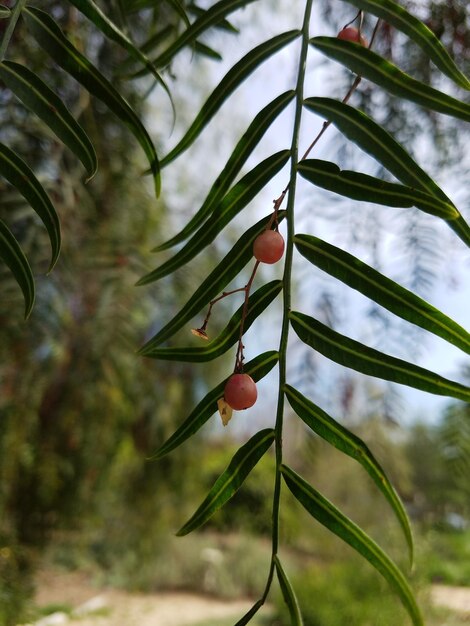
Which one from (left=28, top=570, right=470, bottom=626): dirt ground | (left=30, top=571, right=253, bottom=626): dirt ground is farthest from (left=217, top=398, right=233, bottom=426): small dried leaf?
(left=30, top=571, right=253, bottom=626): dirt ground

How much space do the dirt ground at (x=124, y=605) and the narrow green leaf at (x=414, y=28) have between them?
3.00 m

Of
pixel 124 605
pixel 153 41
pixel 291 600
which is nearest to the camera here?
pixel 291 600

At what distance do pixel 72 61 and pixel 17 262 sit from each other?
7 centimetres

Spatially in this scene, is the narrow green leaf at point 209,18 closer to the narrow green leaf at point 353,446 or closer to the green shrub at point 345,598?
the narrow green leaf at point 353,446

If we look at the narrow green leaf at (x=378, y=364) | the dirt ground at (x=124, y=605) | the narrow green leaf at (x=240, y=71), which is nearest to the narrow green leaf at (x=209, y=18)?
the narrow green leaf at (x=240, y=71)

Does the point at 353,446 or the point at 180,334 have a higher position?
the point at 180,334

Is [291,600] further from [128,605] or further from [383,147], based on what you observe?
[128,605]

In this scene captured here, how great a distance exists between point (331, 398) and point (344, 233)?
177 mm

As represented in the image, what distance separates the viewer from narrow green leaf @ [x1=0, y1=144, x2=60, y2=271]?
7.8 inches

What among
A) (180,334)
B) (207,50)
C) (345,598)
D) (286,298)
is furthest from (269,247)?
(345,598)

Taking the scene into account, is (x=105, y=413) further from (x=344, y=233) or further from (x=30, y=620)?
(x=344, y=233)

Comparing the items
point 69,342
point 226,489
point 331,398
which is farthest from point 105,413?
point 226,489

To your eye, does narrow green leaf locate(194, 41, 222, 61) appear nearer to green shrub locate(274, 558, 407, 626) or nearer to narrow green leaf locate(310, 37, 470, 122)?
narrow green leaf locate(310, 37, 470, 122)

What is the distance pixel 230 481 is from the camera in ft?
0.63
